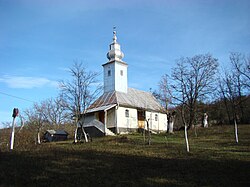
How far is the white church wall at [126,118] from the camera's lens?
1282 inches

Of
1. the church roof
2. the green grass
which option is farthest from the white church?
the green grass

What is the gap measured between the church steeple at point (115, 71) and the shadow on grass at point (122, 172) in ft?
79.8

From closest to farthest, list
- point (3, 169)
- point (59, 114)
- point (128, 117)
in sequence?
point (3, 169) → point (128, 117) → point (59, 114)

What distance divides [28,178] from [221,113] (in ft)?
135

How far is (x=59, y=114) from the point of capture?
48.9 metres

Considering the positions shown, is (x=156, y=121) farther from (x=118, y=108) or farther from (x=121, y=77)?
(x=118, y=108)

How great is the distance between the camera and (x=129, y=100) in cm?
3544

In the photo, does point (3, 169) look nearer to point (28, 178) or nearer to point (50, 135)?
point (28, 178)

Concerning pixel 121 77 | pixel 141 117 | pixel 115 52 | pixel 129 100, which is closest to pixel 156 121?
pixel 141 117

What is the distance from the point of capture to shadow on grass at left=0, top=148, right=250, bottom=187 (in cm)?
785

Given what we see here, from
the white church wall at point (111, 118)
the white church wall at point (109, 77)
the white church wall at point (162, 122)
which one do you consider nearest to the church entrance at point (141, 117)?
the white church wall at point (162, 122)

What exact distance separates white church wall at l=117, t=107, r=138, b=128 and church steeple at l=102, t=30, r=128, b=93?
3482mm

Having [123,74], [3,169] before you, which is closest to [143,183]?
[3,169]

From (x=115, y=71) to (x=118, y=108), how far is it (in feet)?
19.1
